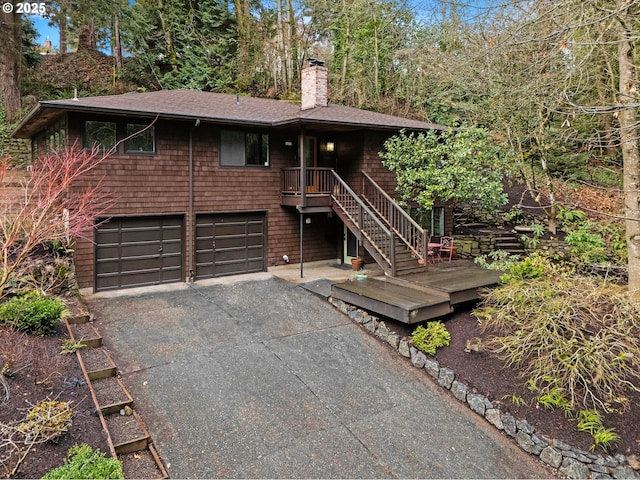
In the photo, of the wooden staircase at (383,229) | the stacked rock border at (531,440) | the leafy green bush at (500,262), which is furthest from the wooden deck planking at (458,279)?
the stacked rock border at (531,440)

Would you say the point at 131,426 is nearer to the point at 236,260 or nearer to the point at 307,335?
the point at 307,335

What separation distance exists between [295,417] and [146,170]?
7490 mm

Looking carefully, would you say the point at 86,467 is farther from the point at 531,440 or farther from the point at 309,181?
the point at 309,181

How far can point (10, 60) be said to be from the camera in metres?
16.7

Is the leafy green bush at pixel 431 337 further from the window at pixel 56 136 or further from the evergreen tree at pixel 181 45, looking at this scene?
the evergreen tree at pixel 181 45

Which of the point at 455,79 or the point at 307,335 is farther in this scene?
the point at 455,79

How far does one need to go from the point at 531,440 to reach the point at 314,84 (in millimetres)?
10929

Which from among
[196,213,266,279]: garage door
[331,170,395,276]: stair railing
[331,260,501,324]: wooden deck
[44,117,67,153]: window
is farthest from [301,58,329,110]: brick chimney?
[44,117,67,153]: window

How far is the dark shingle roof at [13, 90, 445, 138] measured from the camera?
942 cm

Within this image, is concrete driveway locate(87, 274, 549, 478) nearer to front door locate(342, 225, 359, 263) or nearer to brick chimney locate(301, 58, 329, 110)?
front door locate(342, 225, 359, 263)

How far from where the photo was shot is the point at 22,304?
21.7 ft

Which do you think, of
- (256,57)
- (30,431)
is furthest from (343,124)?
(256,57)

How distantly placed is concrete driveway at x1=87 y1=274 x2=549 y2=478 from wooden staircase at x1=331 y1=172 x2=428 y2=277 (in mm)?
2256

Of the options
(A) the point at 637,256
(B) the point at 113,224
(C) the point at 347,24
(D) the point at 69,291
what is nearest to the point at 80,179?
(B) the point at 113,224
